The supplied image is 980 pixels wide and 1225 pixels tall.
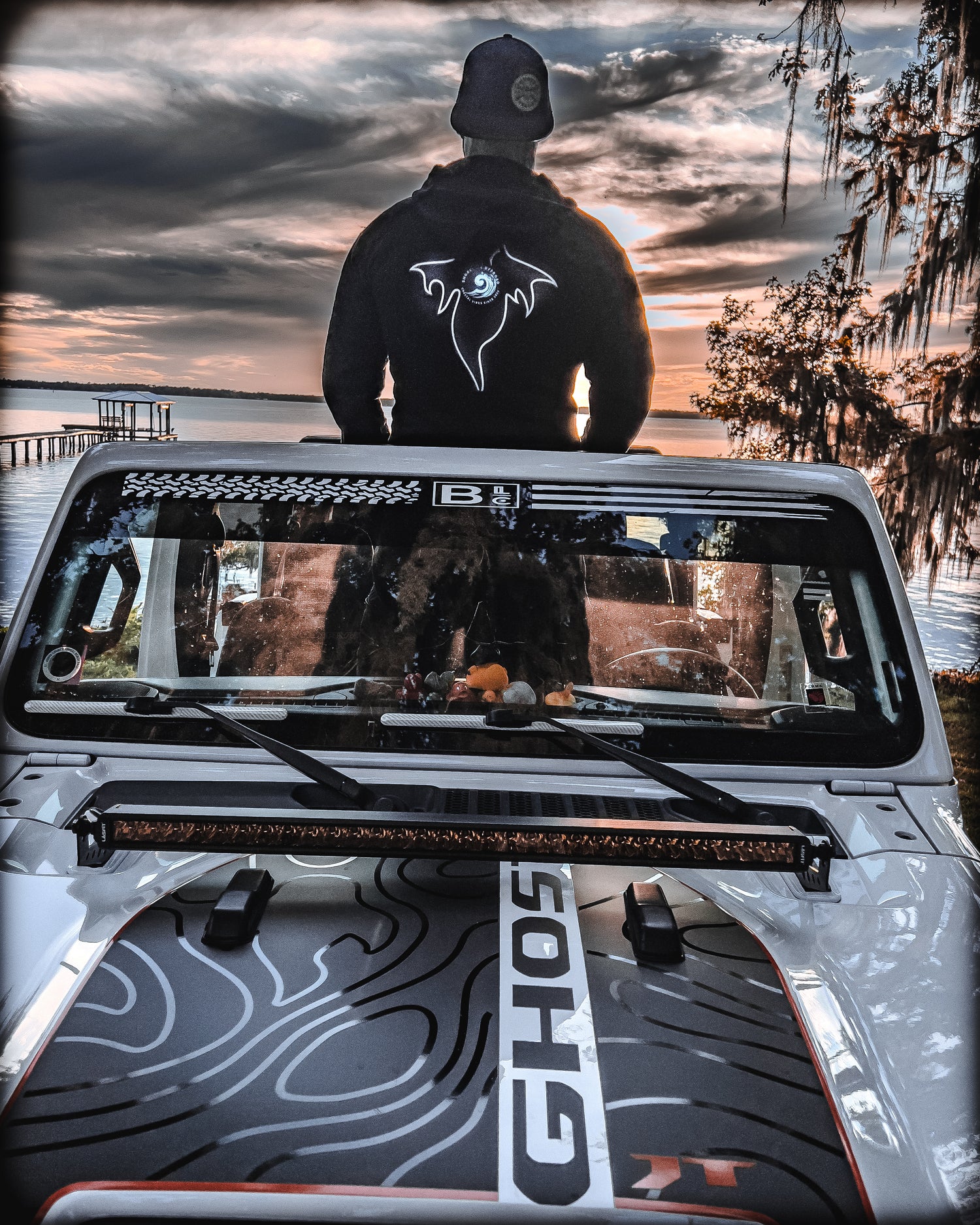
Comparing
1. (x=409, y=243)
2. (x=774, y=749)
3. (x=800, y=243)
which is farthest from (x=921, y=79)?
(x=774, y=749)

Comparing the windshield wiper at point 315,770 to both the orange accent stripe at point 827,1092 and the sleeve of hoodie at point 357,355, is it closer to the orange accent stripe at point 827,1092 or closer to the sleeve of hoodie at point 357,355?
the orange accent stripe at point 827,1092

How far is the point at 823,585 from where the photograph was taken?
6.14 feet

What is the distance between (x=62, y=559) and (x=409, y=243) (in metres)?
1.38

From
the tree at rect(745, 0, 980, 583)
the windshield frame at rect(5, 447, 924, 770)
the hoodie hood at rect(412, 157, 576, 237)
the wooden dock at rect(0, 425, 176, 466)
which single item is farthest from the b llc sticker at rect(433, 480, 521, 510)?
the tree at rect(745, 0, 980, 583)

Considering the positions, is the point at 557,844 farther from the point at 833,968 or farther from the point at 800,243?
the point at 800,243

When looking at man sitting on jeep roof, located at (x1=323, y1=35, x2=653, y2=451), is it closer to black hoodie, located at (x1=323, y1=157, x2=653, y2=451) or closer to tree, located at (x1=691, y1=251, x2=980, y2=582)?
black hoodie, located at (x1=323, y1=157, x2=653, y2=451)

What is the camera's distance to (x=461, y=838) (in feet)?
4.84

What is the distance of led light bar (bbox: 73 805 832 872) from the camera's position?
57.5 inches

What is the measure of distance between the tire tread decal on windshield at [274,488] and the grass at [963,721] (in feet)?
16.8

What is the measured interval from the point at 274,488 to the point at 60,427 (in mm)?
1536

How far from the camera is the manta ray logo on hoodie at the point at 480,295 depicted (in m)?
2.53

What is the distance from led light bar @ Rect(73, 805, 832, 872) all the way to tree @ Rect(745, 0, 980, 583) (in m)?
3.10

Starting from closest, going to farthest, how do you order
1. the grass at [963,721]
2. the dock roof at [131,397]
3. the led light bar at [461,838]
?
the led light bar at [461,838] → the dock roof at [131,397] → the grass at [963,721]

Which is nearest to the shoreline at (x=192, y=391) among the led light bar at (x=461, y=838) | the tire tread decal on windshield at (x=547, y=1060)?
the led light bar at (x=461, y=838)
